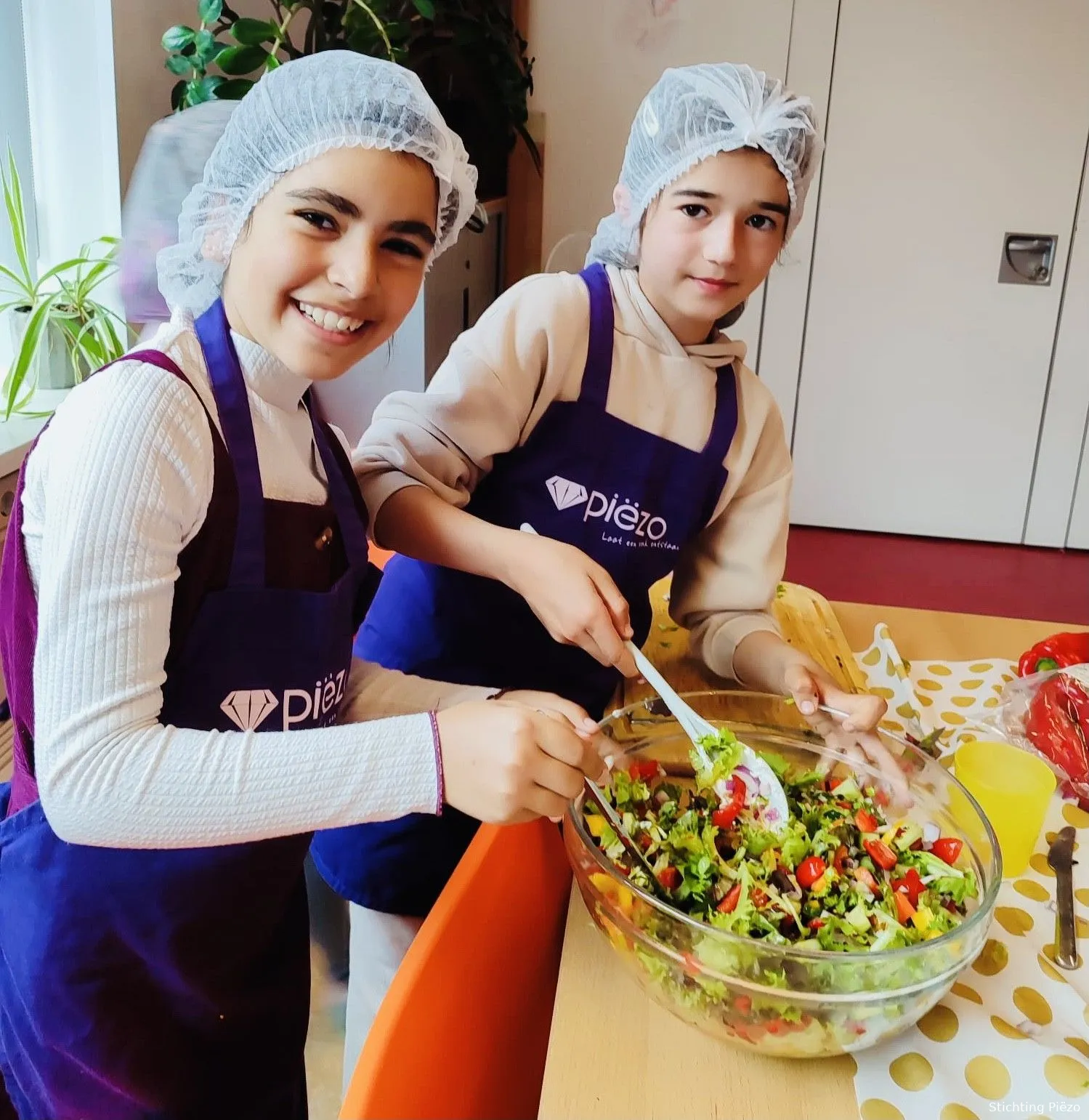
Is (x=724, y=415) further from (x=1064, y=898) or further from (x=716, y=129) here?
(x=1064, y=898)

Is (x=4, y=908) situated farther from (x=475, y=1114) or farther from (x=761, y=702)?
(x=761, y=702)

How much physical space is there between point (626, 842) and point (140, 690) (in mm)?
374

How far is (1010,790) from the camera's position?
0.89 metres

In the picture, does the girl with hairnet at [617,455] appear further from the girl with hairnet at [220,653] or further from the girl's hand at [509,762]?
the girl's hand at [509,762]

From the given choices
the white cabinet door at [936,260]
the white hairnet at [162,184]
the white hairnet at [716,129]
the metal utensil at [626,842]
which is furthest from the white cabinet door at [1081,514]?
the white hairnet at [162,184]

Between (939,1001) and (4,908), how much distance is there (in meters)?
0.73

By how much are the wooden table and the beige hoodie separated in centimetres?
49

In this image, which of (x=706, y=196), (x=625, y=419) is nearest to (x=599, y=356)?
(x=625, y=419)

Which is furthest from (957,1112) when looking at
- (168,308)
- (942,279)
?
(942,279)

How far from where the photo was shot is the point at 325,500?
840 mm

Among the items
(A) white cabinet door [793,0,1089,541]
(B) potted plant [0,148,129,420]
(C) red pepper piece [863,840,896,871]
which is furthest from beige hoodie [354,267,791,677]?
(A) white cabinet door [793,0,1089,541]

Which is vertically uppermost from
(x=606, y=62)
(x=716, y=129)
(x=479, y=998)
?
(x=606, y=62)

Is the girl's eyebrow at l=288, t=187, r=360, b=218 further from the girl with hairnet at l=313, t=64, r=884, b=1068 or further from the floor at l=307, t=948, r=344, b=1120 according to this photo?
the floor at l=307, t=948, r=344, b=1120

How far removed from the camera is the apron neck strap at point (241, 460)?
731 millimetres
